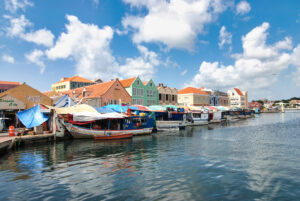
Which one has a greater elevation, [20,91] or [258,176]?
[20,91]

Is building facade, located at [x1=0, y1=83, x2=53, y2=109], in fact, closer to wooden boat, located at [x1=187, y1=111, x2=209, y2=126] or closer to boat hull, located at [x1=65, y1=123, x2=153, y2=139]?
boat hull, located at [x1=65, y1=123, x2=153, y2=139]

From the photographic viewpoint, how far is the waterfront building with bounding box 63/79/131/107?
47.6m

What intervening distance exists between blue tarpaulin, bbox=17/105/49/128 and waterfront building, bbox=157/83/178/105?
1621 inches

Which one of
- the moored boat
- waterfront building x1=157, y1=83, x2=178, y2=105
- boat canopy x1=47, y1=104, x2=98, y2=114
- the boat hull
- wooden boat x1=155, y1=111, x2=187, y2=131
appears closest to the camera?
the boat hull

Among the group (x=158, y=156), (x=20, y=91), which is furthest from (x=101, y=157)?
(x=20, y=91)

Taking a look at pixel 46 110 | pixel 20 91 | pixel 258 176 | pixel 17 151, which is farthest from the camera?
pixel 20 91

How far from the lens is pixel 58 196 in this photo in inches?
404

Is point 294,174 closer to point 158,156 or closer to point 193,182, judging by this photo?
point 193,182

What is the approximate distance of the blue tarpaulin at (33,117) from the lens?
89.4 ft

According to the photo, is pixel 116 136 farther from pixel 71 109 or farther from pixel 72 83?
pixel 72 83

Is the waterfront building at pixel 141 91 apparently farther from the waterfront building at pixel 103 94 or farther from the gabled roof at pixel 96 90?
the gabled roof at pixel 96 90

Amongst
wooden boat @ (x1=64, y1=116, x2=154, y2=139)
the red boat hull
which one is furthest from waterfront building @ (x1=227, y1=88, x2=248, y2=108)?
the red boat hull

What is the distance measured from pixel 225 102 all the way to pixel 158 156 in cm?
9615

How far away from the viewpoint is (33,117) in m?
27.9
